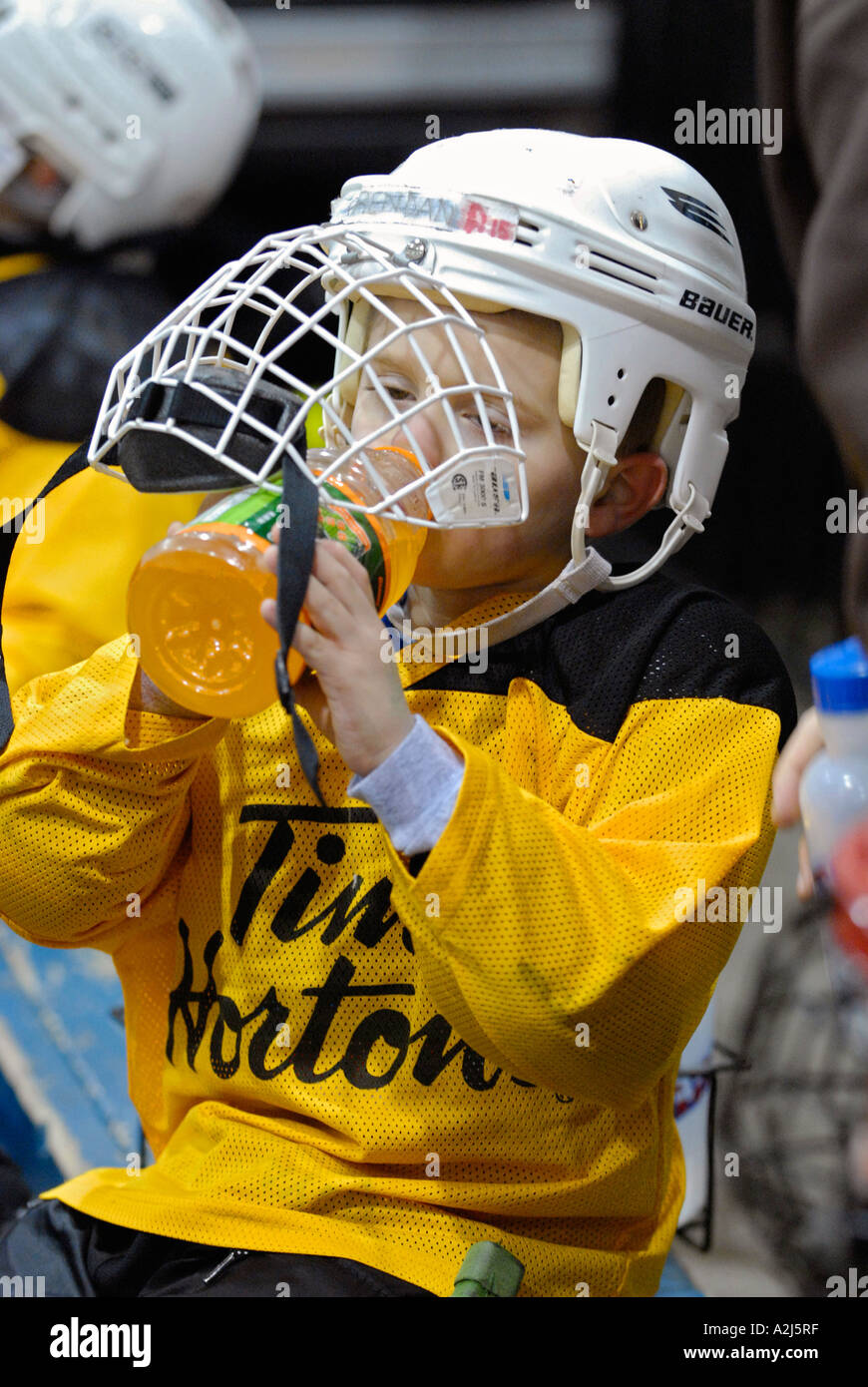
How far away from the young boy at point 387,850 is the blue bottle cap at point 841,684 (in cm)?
30

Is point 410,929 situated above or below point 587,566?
below

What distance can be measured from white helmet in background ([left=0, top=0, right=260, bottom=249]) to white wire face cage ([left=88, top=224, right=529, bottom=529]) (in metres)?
1.32

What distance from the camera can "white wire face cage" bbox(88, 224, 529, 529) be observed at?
109 centimetres

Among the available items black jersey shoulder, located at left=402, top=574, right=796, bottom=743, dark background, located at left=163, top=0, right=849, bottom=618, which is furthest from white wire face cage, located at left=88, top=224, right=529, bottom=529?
dark background, located at left=163, top=0, right=849, bottom=618

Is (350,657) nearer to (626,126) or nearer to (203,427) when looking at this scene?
(203,427)

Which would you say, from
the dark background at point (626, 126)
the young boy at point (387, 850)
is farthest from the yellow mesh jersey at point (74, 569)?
the dark background at point (626, 126)

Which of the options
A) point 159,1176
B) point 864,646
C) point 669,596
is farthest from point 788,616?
point 864,646

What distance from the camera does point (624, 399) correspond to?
1298 mm

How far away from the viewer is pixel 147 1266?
4.22ft

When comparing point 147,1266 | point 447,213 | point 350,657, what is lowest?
point 147,1266

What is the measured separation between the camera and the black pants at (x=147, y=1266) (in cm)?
120

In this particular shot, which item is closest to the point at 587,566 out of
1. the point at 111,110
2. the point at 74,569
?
the point at 74,569

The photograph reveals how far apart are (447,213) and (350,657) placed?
0.44m

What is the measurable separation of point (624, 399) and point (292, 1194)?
73 centimetres
